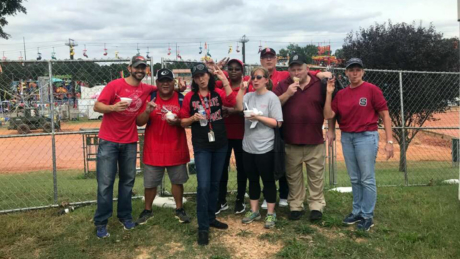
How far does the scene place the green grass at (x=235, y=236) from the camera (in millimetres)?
3678

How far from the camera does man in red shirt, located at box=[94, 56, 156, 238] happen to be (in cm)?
394

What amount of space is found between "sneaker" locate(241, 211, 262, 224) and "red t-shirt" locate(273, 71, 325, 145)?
1.01 meters

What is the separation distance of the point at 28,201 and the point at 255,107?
4.23 m

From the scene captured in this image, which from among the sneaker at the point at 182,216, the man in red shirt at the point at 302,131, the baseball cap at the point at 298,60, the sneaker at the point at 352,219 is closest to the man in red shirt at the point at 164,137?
the sneaker at the point at 182,216

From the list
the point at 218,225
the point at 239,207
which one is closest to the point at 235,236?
the point at 218,225

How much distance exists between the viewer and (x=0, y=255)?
12.1 ft

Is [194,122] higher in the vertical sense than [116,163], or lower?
higher

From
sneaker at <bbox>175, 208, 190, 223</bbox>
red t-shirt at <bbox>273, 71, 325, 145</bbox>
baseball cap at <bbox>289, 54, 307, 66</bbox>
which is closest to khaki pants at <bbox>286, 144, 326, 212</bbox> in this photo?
red t-shirt at <bbox>273, 71, 325, 145</bbox>

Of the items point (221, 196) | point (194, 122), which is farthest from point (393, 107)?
point (194, 122)

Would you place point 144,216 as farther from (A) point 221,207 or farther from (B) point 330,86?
(B) point 330,86

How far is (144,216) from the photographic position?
443cm

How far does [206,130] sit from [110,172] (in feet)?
4.03

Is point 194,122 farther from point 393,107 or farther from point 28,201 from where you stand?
point 393,107

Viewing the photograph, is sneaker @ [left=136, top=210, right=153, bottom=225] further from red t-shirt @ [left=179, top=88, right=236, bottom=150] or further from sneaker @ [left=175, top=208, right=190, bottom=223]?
red t-shirt @ [left=179, top=88, right=236, bottom=150]
